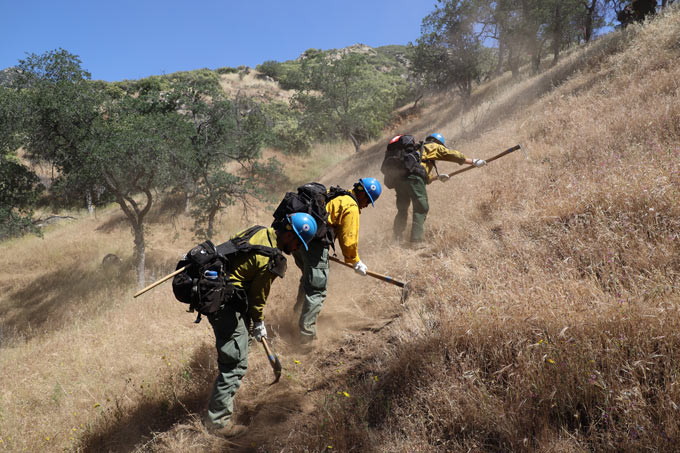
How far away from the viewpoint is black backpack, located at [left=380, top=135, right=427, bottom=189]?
5648 millimetres

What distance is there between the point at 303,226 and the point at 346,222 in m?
0.79

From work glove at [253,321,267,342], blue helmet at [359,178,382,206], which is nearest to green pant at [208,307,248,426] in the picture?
work glove at [253,321,267,342]

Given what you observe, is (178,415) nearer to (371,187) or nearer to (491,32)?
(371,187)

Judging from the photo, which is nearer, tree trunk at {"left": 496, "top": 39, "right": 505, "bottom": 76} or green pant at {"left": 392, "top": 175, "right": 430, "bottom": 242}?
green pant at {"left": 392, "top": 175, "right": 430, "bottom": 242}

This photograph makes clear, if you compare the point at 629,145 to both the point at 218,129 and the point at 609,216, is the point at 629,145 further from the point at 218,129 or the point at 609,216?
the point at 218,129

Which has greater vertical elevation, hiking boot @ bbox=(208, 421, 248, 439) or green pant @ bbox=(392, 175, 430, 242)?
green pant @ bbox=(392, 175, 430, 242)

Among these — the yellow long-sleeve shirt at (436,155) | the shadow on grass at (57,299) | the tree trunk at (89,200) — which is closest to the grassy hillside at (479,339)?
the yellow long-sleeve shirt at (436,155)

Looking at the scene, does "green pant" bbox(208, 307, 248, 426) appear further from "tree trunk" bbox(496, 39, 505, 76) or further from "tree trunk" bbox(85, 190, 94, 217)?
"tree trunk" bbox(496, 39, 505, 76)

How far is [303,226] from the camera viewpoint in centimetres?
335

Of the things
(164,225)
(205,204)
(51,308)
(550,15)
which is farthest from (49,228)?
(550,15)

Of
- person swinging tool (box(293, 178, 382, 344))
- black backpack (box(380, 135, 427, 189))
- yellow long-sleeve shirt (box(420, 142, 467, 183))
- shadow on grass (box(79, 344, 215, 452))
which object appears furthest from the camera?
yellow long-sleeve shirt (box(420, 142, 467, 183))

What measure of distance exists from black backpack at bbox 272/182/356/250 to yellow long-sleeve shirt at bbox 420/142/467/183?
246 centimetres

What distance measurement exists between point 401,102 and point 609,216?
27.0m

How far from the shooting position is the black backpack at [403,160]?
5.65m
